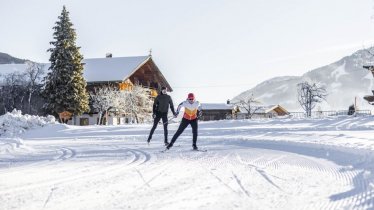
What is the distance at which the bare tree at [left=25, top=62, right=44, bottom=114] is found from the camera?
5801cm

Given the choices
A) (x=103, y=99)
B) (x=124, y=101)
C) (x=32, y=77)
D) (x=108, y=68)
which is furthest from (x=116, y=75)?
(x=32, y=77)

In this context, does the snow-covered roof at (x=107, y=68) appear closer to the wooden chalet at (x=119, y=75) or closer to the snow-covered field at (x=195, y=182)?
the wooden chalet at (x=119, y=75)

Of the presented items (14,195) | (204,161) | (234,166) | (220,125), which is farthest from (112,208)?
(220,125)

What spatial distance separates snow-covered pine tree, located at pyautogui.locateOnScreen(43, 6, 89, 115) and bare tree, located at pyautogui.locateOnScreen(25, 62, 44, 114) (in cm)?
1121

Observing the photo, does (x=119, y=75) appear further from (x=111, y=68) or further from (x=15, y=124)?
(x=15, y=124)

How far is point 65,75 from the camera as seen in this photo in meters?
46.8

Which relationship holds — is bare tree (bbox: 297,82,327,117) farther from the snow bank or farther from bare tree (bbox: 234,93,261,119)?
the snow bank

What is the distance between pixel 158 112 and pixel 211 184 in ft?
27.7

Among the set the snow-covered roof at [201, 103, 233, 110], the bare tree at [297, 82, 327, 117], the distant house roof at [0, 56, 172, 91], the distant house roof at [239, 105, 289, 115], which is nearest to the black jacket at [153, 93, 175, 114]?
the distant house roof at [0, 56, 172, 91]

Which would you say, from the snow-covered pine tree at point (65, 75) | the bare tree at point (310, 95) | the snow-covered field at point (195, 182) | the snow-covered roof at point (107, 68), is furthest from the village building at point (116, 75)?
the snow-covered field at point (195, 182)

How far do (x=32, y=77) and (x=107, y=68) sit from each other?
30.2 ft

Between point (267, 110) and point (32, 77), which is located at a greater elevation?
point (32, 77)

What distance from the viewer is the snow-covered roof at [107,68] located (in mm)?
58906

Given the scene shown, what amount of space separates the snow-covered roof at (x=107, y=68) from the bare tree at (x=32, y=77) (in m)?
1.66
